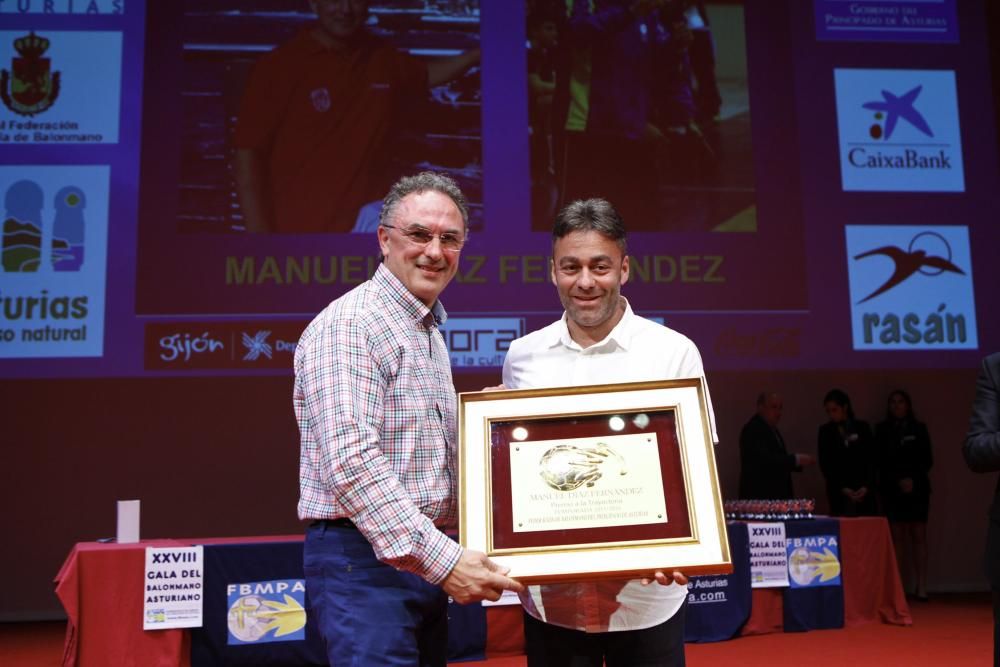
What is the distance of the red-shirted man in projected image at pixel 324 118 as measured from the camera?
209 inches

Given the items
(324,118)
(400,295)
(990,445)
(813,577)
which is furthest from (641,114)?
(400,295)

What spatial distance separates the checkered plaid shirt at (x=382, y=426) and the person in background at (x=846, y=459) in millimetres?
4926

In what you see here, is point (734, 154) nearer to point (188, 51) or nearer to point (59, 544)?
point (188, 51)

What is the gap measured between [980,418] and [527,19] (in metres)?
4.22

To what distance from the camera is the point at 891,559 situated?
4.89 metres

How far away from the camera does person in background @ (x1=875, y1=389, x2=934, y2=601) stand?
19.4 ft

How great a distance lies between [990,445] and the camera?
2.08 metres

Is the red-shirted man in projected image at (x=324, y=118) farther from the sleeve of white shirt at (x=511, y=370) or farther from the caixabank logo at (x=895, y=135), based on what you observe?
the sleeve of white shirt at (x=511, y=370)

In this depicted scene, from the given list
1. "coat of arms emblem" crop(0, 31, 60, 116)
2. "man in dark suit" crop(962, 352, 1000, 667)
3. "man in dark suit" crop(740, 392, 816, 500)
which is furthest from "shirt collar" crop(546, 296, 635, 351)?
"coat of arms emblem" crop(0, 31, 60, 116)

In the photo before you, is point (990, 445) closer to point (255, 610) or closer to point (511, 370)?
point (511, 370)

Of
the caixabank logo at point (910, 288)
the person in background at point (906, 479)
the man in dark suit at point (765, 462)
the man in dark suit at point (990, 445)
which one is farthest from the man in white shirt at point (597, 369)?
the person in background at point (906, 479)

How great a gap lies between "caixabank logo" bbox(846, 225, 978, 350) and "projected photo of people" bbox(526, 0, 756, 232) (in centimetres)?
84

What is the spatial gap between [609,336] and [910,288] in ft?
14.8

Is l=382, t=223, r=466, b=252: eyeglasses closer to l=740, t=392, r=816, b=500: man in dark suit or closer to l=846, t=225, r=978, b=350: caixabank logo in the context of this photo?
l=740, t=392, r=816, b=500: man in dark suit
